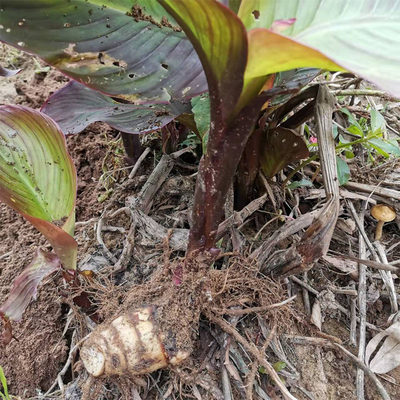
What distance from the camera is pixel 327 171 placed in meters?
0.76

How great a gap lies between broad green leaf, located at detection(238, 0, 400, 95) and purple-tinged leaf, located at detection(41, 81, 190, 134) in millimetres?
376

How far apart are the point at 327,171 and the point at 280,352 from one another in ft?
1.28

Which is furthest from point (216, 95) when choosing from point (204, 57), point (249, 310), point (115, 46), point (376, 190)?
point (376, 190)

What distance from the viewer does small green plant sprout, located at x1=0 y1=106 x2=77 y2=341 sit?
722 mm

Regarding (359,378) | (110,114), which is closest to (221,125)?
(110,114)

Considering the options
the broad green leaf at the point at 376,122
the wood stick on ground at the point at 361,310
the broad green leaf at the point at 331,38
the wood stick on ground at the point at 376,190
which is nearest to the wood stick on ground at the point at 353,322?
the wood stick on ground at the point at 361,310

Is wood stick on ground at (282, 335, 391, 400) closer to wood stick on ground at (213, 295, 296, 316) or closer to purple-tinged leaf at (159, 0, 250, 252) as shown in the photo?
wood stick on ground at (213, 295, 296, 316)

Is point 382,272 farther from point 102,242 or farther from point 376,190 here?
point 102,242

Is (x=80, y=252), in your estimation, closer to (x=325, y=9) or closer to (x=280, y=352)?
(x=280, y=352)

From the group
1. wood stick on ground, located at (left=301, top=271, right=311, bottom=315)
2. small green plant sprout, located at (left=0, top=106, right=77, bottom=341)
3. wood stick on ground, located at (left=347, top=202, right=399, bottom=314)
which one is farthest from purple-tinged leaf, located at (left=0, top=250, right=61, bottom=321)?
wood stick on ground, located at (left=347, top=202, right=399, bottom=314)

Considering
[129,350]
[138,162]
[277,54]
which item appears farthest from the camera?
[138,162]

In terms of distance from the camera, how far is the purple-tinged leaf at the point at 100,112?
2.88 feet

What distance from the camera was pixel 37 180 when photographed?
768mm

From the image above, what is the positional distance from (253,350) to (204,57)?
55cm
